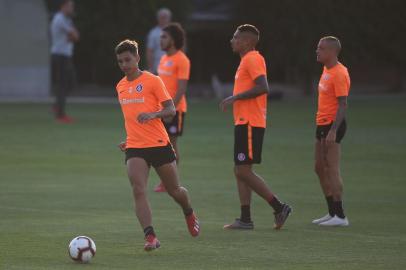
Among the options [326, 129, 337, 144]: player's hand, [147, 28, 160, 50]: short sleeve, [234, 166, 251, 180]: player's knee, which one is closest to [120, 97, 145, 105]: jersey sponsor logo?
[234, 166, 251, 180]: player's knee

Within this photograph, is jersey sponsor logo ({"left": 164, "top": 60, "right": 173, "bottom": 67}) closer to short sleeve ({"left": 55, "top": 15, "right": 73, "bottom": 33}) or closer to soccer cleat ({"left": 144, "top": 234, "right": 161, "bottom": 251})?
soccer cleat ({"left": 144, "top": 234, "right": 161, "bottom": 251})

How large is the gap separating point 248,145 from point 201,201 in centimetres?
257

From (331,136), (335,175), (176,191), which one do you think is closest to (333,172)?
(335,175)

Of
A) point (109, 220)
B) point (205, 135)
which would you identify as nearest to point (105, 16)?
point (205, 135)

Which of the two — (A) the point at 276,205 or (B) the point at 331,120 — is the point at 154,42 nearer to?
(B) the point at 331,120

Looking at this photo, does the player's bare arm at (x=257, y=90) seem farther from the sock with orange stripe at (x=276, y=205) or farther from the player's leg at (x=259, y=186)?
the sock with orange stripe at (x=276, y=205)

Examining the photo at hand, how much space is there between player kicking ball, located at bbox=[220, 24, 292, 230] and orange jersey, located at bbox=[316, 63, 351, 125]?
689mm

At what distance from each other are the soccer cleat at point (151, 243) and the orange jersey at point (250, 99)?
7.62 ft

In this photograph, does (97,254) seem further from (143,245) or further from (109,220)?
(109,220)

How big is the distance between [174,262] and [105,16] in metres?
29.6

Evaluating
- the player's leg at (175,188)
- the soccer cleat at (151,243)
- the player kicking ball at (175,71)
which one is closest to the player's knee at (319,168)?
the player's leg at (175,188)

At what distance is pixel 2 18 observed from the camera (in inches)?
1510

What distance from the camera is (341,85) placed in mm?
12258

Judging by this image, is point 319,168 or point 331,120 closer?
point 331,120
